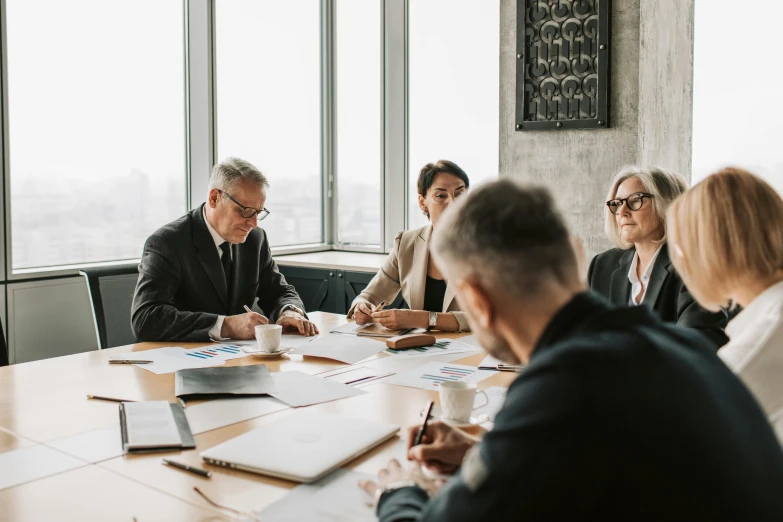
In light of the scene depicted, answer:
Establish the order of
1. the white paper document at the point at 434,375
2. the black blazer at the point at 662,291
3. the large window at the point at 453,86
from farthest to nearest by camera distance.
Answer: the large window at the point at 453,86 < the black blazer at the point at 662,291 < the white paper document at the point at 434,375

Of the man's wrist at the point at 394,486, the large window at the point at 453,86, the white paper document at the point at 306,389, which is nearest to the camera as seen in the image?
the man's wrist at the point at 394,486

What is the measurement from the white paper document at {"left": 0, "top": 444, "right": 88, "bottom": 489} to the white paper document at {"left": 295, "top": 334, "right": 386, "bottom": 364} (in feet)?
3.27

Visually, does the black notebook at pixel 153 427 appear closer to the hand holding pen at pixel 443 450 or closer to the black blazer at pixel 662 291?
the hand holding pen at pixel 443 450

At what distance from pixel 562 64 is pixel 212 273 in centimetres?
228

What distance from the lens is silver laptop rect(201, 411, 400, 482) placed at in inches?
54.6

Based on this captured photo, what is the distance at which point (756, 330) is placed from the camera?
141 centimetres

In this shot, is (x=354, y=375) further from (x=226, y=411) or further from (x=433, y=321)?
(x=433, y=321)

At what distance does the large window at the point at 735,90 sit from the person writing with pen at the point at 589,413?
3144 millimetres

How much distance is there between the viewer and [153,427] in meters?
1.63

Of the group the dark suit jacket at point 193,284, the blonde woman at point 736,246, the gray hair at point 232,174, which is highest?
the gray hair at point 232,174

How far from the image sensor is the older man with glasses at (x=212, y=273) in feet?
8.79

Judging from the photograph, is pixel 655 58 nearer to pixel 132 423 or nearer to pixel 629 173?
pixel 629 173

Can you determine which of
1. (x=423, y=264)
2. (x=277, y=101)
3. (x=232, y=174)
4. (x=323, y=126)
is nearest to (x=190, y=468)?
(x=232, y=174)

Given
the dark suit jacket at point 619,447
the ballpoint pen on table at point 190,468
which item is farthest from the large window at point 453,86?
the dark suit jacket at point 619,447
